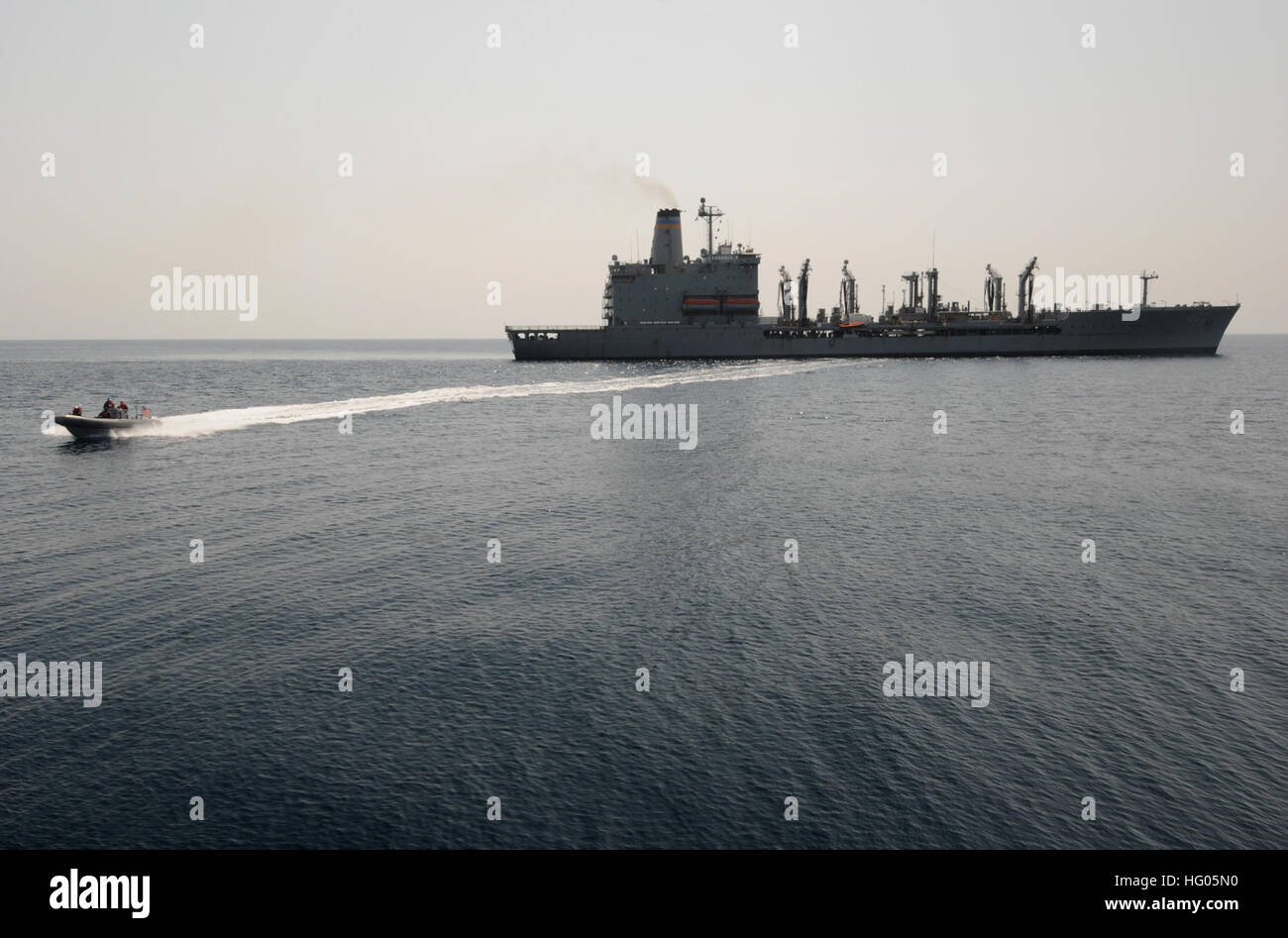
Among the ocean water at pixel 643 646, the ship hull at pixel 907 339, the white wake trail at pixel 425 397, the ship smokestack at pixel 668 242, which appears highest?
the ship smokestack at pixel 668 242

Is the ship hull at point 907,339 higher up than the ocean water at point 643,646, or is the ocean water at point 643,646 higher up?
the ship hull at point 907,339

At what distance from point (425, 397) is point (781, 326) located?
8498 cm

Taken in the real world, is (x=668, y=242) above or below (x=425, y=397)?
above

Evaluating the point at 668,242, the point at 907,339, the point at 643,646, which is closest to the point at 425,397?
the point at 668,242

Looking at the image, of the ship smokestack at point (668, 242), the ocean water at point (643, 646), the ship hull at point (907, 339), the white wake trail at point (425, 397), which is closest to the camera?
the ocean water at point (643, 646)

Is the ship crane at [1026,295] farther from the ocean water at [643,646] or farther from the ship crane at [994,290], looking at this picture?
the ocean water at [643,646]

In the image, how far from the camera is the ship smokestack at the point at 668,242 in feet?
496

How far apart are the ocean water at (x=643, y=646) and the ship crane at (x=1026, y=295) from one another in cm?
11481

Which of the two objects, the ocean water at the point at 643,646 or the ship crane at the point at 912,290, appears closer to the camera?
the ocean water at the point at 643,646

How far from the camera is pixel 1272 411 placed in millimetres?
87938

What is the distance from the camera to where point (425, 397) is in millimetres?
106625

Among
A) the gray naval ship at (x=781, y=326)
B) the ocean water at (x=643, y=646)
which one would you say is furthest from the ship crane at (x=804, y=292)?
the ocean water at (x=643, y=646)

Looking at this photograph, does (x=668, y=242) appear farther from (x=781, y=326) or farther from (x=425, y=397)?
(x=425, y=397)
